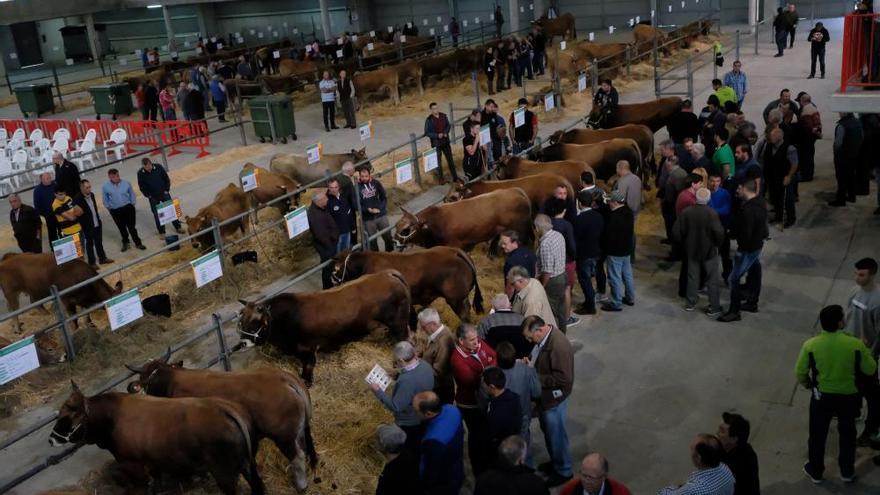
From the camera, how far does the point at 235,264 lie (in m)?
12.5

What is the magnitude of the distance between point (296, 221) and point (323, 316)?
229 cm

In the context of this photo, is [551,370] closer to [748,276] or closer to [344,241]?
[748,276]

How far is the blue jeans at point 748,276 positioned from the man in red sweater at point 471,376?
426cm

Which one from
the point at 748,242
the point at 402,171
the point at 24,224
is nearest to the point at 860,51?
the point at 748,242

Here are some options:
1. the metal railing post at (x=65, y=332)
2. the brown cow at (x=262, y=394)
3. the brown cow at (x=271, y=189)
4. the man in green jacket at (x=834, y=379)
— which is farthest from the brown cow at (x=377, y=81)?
the man in green jacket at (x=834, y=379)

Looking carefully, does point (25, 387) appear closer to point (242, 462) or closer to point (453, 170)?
point (242, 462)

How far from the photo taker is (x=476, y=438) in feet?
23.2

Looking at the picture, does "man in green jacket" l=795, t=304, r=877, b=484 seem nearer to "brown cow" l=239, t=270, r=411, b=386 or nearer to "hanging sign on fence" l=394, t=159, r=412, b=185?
"brown cow" l=239, t=270, r=411, b=386

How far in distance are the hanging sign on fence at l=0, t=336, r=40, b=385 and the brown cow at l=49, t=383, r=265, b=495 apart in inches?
41.2

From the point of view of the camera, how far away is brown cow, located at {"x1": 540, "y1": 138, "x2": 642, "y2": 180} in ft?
47.6

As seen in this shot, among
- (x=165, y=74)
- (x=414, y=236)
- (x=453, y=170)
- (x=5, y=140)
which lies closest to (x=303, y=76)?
(x=165, y=74)

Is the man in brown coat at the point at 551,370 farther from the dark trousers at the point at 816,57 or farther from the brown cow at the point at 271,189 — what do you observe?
the dark trousers at the point at 816,57

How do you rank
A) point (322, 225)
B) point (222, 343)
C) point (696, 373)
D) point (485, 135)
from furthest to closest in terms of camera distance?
point (485, 135) → point (322, 225) → point (696, 373) → point (222, 343)

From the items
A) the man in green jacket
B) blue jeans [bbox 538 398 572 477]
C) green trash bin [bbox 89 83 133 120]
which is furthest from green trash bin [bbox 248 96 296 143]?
the man in green jacket
